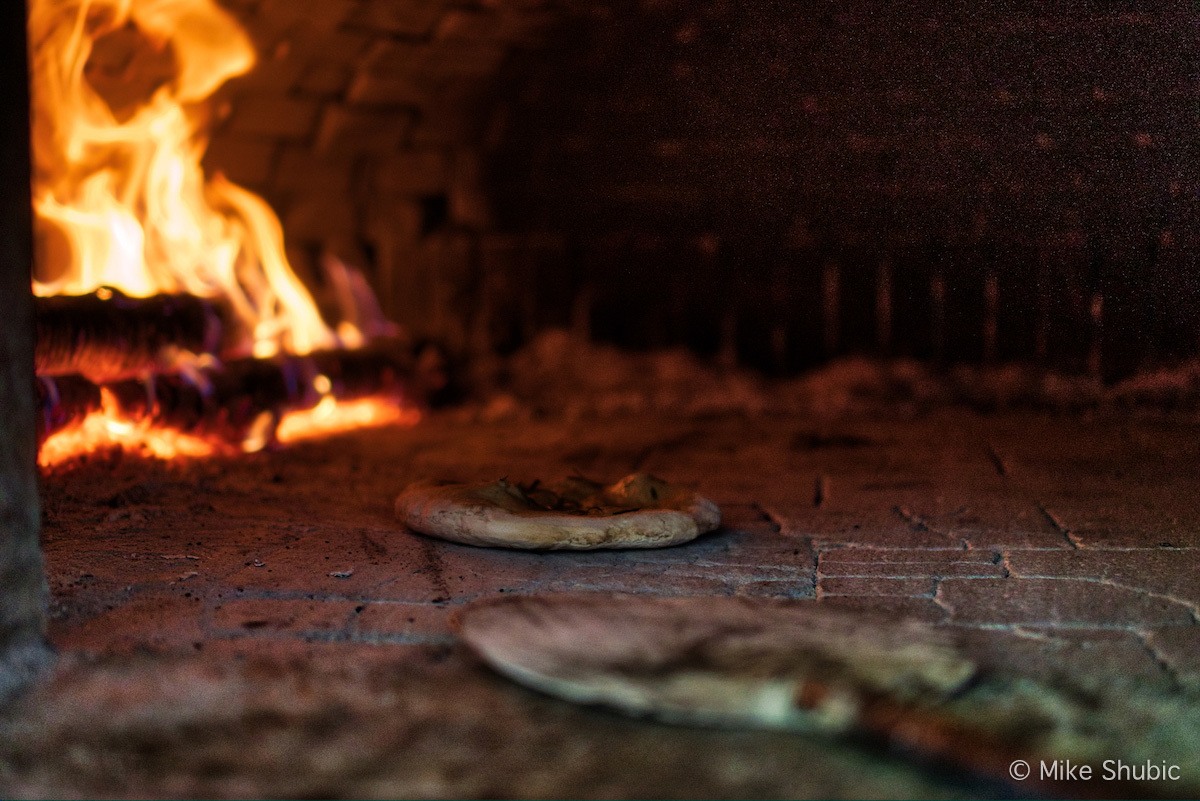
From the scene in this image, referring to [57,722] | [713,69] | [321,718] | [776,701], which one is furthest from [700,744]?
[713,69]

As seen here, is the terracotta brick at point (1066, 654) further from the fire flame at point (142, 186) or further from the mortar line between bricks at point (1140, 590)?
the fire flame at point (142, 186)

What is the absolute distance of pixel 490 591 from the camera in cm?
298

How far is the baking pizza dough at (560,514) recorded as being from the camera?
337 centimetres

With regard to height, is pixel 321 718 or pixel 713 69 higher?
pixel 713 69

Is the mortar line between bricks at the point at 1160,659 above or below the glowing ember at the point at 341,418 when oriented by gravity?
above

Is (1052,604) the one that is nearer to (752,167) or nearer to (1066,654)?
(1066,654)

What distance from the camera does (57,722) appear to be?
7.07 ft

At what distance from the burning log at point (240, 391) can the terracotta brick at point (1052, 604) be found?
3.14 meters

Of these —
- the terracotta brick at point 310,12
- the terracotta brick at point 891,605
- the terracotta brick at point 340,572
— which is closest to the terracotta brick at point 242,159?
the terracotta brick at point 310,12

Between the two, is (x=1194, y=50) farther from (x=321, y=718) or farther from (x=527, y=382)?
(x=321, y=718)

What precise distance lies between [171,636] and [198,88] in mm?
3478

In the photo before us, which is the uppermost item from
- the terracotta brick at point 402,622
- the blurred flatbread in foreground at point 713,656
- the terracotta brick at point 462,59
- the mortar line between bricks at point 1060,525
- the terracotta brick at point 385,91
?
the terracotta brick at point 462,59

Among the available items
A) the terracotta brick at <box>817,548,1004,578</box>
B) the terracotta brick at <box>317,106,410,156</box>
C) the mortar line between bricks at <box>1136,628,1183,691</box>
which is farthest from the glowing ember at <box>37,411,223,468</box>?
the mortar line between bricks at <box>1136,628,1183,691</box>

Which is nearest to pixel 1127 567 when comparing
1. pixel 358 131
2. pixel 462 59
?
pixel 462 59
